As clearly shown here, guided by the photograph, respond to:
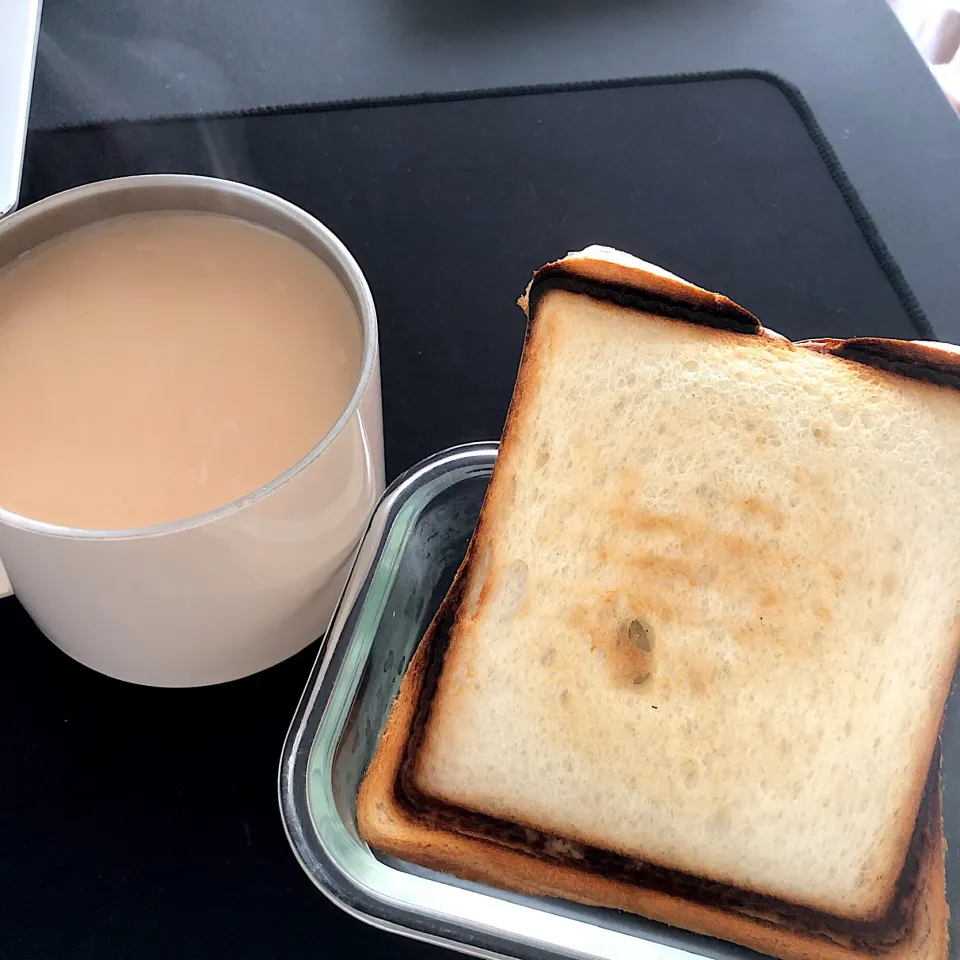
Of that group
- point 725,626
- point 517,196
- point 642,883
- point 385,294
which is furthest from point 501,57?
point 642,883

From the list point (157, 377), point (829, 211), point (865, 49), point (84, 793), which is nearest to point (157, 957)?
point (84, 793)

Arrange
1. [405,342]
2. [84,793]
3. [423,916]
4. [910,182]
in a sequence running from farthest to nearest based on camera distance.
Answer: [910,182] → [405,342] → [84,793] → [423,916]

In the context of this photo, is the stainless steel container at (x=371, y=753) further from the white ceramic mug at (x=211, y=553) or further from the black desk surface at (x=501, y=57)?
the black desk surface at (x=501, y=57)

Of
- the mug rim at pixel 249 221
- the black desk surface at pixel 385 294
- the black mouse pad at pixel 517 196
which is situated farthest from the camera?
the black mouse pad at pixel 517 196

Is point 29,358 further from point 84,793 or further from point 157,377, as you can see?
point 84,793

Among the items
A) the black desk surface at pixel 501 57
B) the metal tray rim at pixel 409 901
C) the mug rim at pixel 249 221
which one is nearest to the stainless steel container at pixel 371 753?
the metal tray rim at pixel 409 901

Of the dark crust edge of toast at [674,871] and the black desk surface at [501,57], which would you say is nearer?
the dark crust edge of toast at [674,871]

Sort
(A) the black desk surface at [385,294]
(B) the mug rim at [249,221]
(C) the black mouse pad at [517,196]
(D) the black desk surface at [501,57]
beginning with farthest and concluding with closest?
(D) the black desk surface at [501,57], (C) the black mouse pad at [517,196], (A) the black desk surface at [385,294], (B) the mug rim at [249,221]
